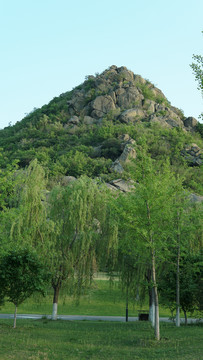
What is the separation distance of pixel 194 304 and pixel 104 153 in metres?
62.1

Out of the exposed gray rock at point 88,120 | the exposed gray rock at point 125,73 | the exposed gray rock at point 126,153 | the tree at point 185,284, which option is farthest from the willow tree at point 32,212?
the exposed gray rock at point 125,73

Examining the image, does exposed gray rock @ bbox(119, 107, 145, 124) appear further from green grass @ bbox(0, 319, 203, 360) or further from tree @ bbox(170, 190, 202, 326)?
green grass @ bbox(0, 319, 203, 360)

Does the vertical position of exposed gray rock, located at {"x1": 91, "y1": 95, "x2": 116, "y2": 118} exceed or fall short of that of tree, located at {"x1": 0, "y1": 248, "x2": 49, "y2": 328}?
it exceeds it

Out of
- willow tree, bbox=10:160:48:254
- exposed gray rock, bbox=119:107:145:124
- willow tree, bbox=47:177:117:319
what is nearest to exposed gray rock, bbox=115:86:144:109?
exposed gray rock, bbox=119:107:145:124

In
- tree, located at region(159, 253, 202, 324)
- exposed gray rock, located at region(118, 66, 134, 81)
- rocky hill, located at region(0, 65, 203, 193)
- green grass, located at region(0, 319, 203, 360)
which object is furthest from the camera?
exposed gray rock, located at region(118, 66, 134, 81)

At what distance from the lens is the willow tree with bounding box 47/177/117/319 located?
2398 cm

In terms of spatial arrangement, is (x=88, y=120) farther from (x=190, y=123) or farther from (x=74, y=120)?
(x=190, y=123)

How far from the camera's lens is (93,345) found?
14344 millimetres

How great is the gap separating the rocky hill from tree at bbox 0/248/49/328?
4942 centimetres

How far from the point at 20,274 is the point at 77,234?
6004 millimetres

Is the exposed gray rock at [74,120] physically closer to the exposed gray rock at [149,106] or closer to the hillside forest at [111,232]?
the exposed gray rock at [149,106]

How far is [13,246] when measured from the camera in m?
20.5

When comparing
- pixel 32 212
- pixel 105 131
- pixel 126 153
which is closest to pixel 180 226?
pixel 32 212

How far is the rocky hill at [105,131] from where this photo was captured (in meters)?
77.5
